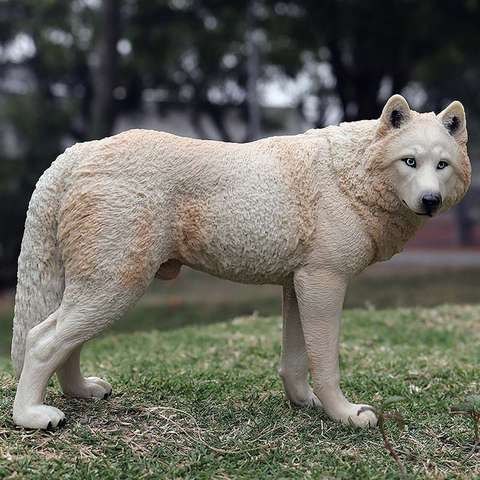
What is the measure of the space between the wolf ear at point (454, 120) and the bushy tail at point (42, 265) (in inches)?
75.5

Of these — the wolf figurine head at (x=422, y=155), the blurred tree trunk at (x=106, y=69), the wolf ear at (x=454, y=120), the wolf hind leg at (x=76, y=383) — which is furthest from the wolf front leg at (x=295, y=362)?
the blurred tree trunk at (x=106, y=69)

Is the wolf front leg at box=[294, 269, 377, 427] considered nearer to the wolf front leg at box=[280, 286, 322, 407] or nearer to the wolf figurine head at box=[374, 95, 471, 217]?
the wolf front leg at box=[280, 286, 322, 407]

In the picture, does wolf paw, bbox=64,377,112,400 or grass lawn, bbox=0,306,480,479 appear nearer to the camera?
grass lawn, bbox=0,306,480,479

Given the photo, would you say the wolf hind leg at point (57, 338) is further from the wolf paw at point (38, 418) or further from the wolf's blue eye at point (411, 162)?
the wolf's blue eye at point (411, 162)

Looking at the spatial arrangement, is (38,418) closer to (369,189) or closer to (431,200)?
(369,189)

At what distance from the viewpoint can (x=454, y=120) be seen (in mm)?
2980

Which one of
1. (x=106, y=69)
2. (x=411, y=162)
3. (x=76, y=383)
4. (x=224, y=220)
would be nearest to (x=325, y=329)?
(x=224, y=220)

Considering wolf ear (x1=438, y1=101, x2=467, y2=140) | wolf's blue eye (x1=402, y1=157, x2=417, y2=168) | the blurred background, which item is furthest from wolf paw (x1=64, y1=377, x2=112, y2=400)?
the blurred background

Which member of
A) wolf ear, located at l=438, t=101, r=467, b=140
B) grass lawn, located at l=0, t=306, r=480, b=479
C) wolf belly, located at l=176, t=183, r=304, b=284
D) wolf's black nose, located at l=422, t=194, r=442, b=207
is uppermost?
wolf ear, located at l=438, t=101, r=467, b=140

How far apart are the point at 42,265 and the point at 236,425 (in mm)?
1309

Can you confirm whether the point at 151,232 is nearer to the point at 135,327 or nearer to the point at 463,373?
the point at 463,373

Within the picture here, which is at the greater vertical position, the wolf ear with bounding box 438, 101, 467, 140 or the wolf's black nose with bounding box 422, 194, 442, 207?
the wolf ear with bounding box 438, 101, 467, 140

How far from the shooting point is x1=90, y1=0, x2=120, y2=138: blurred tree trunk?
9.18 metres

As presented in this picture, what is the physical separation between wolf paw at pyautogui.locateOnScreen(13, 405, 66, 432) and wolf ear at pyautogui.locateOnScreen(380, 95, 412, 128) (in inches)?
85.2
